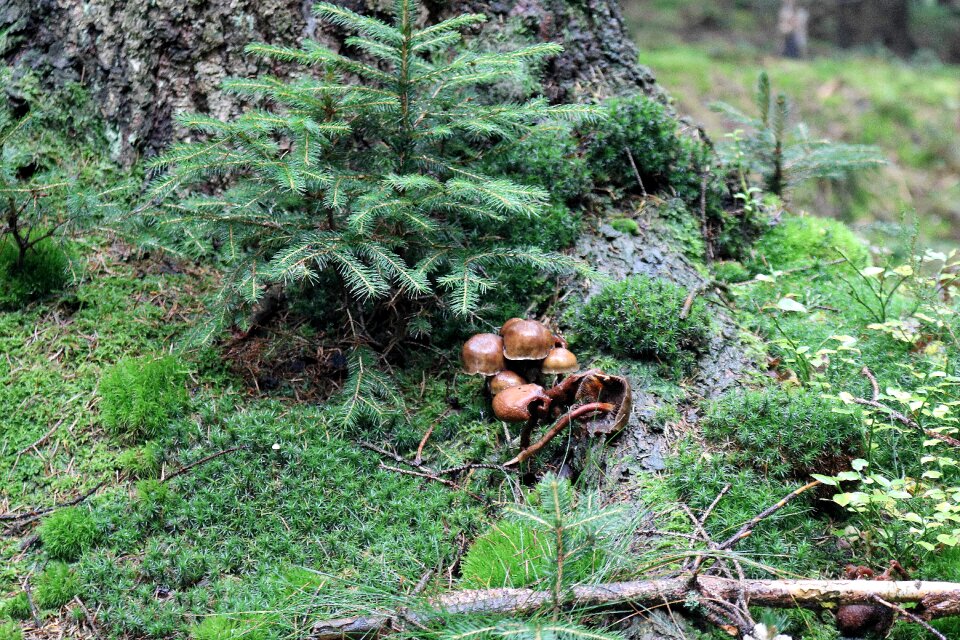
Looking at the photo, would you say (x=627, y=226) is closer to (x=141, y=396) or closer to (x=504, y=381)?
(x=504, y=381)

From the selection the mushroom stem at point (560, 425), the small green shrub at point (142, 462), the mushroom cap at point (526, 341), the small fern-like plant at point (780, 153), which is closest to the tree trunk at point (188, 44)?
the small fern-like plant at point (780, 153)

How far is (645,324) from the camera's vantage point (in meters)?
3.79

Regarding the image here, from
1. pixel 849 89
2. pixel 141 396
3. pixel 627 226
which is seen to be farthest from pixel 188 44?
pixel 849 89

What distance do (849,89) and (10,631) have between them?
42.0 feet

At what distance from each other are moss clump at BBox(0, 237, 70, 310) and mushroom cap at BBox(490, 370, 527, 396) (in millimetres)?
2749

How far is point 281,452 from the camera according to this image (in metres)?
3.46

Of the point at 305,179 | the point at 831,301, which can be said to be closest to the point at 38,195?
the point at 305,179

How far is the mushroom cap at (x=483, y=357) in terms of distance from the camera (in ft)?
11.5

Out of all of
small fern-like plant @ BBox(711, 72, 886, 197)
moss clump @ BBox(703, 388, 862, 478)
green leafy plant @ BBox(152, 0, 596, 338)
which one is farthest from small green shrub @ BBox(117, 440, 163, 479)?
small fern-like plant @ BBox(711, 72, 886, 197)

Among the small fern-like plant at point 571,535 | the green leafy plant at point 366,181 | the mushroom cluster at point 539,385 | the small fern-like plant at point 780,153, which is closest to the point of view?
the small fern-like plant at point 571,535

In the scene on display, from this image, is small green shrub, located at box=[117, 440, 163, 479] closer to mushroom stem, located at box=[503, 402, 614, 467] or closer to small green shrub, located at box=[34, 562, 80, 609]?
small green shrub, located at box=[34, 562, 80, 609]

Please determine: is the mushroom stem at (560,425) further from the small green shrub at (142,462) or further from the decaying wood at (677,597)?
the small green shrub at (142,462)

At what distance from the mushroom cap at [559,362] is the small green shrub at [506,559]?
0.84m

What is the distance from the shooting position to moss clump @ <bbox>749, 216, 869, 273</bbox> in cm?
481
